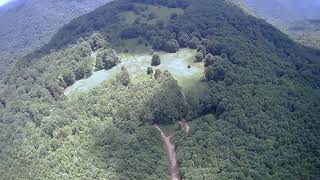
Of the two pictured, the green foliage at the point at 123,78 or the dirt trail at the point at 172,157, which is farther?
the green foliage at the point at 123,78

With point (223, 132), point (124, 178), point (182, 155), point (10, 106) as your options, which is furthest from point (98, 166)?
point (10, 106)

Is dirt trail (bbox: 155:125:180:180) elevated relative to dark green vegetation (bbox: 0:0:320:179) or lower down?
lower down

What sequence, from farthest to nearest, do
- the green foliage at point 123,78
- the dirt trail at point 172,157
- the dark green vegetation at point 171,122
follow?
1. the green foliage at point 123,78
2. the dirt trail at point 172,157
3. the dark green vegetation at point 171,122

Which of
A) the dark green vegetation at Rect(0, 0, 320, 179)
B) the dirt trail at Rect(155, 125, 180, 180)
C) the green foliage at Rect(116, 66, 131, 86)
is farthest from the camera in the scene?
the green foliage at Rect(116, 66, 131, 86)

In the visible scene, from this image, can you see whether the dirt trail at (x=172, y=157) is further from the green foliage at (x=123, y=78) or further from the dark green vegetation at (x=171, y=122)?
the green foliage at (x=123, y=78)

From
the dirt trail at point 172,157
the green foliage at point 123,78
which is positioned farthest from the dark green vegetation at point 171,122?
the dirt trail at point 172,157

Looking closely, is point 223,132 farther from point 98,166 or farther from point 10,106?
point 10,106

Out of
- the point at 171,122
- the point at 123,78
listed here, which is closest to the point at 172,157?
the point at 171,122

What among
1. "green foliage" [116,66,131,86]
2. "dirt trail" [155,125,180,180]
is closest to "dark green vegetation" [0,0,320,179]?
"green foliage" [116,66,131,86]

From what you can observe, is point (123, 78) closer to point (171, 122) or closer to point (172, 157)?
point (171, 122)

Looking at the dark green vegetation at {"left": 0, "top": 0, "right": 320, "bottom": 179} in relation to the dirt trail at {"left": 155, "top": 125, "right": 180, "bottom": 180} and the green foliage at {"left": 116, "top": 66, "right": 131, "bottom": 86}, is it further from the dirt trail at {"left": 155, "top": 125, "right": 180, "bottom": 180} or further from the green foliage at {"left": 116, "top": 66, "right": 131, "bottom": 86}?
the dirt trail at {"left": 155, "top": 125, "right": 180, "bottom": 180}
